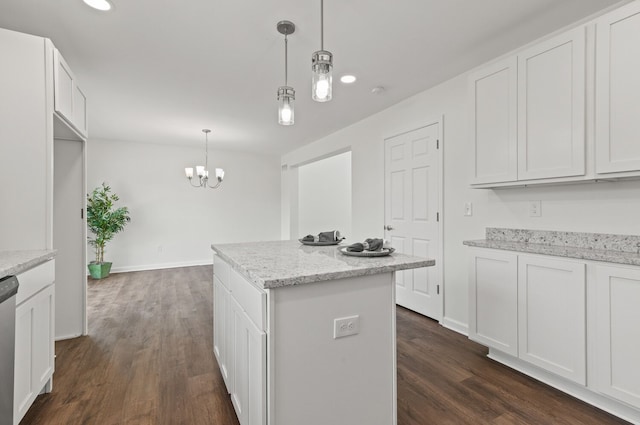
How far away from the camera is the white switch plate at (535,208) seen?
2.39 m

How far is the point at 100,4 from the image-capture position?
1.93 m

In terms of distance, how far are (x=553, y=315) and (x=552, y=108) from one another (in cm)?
Answer: 135

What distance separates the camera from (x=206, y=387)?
6.73 feet

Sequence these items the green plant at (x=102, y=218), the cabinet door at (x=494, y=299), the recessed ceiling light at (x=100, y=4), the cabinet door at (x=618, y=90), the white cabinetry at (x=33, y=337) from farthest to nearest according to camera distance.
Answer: the green plant at (x=102, y=218), the cabinet door at (x=494, y=299), the recessed ceiling light at (x=100, y=4), the cabinet door at (x=618, y=90), the white cabinetry at (x=33, y=337)

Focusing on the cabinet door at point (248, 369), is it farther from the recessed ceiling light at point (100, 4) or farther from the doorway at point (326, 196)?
the doorway at point (326, 196)

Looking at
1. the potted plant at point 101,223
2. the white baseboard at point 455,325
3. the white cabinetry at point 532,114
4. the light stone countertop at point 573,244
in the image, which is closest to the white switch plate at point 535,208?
the light stone countertop at point 573,244

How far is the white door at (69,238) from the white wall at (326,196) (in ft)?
15.5

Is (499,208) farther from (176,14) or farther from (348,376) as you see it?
(176,14)

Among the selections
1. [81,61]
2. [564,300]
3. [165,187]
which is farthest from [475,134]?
[165,187]

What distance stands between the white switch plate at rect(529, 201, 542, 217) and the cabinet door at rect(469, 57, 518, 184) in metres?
0.35

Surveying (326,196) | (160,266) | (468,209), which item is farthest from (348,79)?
(160,266)

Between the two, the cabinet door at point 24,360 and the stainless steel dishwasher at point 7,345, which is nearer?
the stainless steel dishwasher at point 7,345

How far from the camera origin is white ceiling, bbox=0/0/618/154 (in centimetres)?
199

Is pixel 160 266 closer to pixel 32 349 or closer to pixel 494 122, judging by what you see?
pixel 32 349
